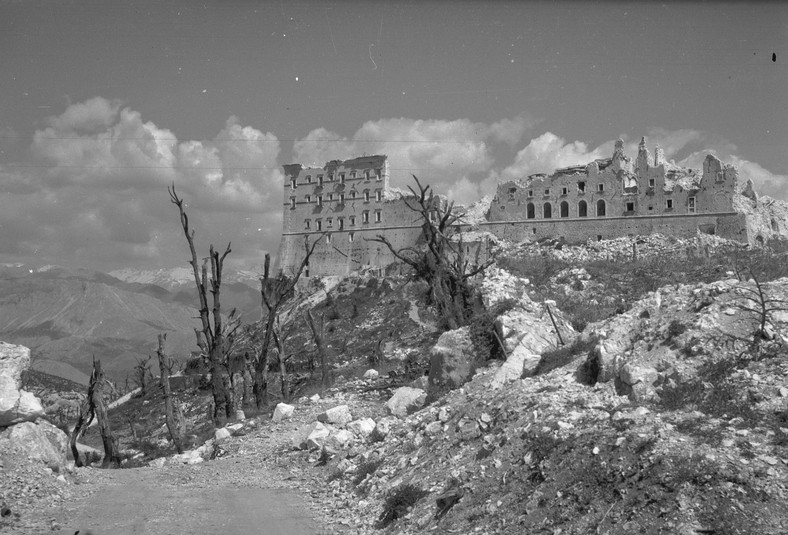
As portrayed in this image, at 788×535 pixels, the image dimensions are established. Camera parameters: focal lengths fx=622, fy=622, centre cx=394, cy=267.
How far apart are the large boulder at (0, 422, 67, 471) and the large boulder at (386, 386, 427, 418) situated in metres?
7.93

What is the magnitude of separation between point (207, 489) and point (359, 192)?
62.0m

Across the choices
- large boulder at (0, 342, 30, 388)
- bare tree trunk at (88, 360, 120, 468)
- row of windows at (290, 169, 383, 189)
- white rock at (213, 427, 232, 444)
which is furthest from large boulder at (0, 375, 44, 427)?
row of windows at (290, 169, 383, 189)

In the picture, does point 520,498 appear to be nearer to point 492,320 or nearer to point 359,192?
point 492,320

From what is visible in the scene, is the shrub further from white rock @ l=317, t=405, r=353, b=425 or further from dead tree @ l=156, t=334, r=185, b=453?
dead tree @ l=156, t=334, r=185, b=453

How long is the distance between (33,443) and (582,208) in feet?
186

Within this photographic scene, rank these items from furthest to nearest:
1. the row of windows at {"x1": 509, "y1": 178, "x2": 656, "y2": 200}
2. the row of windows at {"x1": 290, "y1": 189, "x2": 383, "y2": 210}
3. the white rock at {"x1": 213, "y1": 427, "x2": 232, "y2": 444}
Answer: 1. the row of windows at {"x1": 290, "y1": 189, "x2": 383, "y2": 210}
2. the row of windows at {"x1": 509, "y1": 178, "x2": 656, "y2": 200}
3. the white rock at {"x1": 213, "y1": 427, "x2": 232, "y2": 444}

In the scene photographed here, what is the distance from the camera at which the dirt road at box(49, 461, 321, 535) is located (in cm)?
957

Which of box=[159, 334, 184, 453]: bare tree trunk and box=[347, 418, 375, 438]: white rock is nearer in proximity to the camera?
box=[347, 418, 375, 438]: white rock

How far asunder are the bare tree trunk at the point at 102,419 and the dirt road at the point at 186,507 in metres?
6.05

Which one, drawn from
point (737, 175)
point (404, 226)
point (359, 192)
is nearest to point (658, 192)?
point (737, 175)

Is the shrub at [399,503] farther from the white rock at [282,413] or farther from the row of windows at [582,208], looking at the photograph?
the row of windows at [582,208]

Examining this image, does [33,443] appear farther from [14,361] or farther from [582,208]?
[582,208]

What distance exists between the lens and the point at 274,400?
2627cm

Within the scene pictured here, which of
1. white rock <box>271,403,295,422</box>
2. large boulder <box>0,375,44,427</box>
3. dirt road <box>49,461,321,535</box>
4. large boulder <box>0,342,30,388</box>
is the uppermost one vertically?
large boulder <box>0,342,30,388</box>
